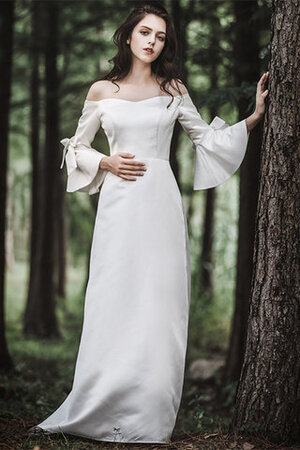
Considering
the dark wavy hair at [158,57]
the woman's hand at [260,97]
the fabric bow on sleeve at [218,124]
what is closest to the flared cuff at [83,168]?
the dark wavy hair at [158,57]

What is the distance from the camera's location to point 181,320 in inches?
168

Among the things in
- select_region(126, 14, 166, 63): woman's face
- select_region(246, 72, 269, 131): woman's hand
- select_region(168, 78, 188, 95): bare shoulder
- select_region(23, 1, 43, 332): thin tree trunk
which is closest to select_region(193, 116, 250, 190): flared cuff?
select_region(246, 72, 269, 131): woman's hand

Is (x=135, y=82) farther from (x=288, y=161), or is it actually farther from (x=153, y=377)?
(x=153, y=377)

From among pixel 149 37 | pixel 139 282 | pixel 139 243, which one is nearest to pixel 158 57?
pixel 149 37

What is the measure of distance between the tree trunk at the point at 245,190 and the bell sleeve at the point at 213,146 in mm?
2006

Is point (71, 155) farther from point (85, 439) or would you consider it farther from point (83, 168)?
point (85, 439)

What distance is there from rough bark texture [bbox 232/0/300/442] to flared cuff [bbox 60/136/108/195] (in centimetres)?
124

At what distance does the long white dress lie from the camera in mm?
4094

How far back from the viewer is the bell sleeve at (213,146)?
4.27 metres

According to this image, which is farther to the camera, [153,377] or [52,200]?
[52,200]

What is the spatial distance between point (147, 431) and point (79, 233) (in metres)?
11.4

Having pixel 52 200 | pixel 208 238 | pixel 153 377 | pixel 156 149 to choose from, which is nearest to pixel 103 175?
pixel 156 149

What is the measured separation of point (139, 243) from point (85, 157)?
30.0 inches

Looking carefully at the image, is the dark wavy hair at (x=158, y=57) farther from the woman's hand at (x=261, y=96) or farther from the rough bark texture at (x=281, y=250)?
the rough bark texture at (x=281, y=250)
